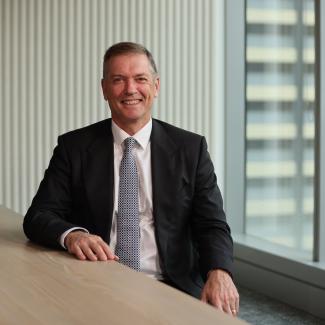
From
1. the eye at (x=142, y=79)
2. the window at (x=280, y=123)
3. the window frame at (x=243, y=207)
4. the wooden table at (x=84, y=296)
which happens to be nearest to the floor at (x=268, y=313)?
the window frame at (x=243, y=207)

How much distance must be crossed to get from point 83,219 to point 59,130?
3.21 meters

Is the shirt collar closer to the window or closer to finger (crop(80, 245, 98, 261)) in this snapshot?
finger (crop(80, 245, 98, 261))

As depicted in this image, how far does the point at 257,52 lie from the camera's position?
582 cm

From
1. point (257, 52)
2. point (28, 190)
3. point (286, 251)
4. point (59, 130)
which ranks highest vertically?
point (257, 52)

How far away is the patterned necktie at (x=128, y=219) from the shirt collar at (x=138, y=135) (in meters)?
0.11

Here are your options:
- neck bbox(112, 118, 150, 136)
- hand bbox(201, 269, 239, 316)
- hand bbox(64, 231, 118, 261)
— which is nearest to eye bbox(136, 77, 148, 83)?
neck bbox(112, 118, 150, 136)

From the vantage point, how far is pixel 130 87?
2775mm

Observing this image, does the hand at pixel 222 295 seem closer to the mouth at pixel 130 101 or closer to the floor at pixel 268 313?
the mouth at pixel 130 101

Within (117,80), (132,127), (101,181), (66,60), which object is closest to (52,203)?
(101,181)

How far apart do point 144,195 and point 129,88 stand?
0.41m

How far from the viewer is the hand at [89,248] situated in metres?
2.27

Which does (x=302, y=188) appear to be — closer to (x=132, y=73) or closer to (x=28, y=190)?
(x=28, y=190)

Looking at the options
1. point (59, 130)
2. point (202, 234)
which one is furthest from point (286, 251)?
point (202, 234)

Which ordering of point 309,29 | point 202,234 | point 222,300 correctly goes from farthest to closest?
point 309,29
point 202,234
point 222,300
